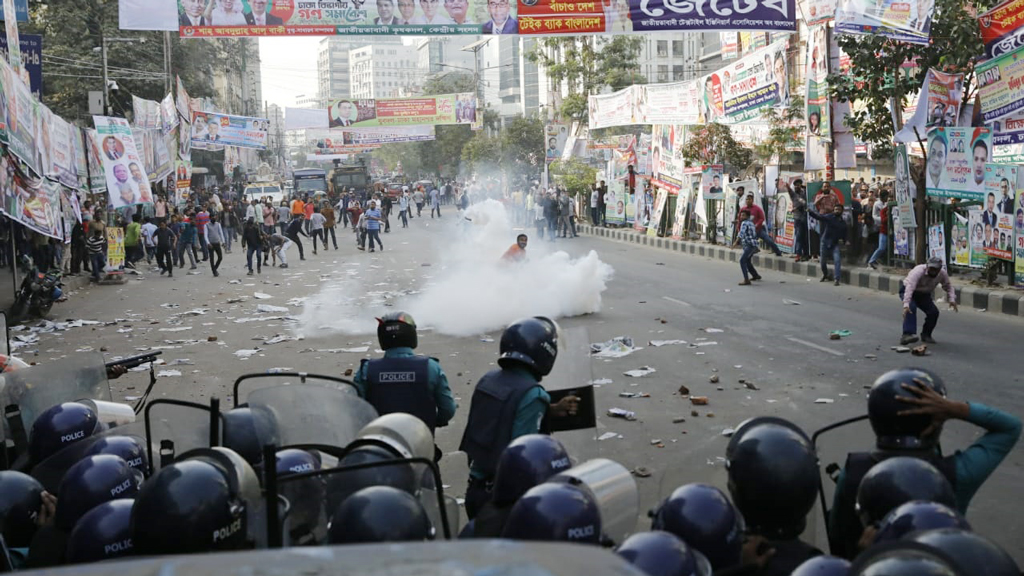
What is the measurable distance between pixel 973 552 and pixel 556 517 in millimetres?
969

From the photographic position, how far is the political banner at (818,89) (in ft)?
61.4

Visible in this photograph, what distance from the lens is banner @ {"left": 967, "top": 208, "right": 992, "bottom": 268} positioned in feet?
49.7

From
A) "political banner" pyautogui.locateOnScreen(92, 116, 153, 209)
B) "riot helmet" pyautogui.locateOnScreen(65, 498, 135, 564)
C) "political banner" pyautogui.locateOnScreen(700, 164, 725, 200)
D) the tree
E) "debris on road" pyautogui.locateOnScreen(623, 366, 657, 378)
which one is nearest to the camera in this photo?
"riot helmet" pyautogui.locateOnScreen(65, 498, 135, 564)

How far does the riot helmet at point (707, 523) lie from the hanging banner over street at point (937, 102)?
15.1m

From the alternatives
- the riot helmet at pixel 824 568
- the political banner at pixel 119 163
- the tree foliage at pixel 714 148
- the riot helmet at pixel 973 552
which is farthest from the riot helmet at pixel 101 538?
the tree foliage at pixel 714 148

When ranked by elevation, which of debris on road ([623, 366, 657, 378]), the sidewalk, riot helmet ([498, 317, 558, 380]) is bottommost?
debris on road ([623, 366, 657, 378])

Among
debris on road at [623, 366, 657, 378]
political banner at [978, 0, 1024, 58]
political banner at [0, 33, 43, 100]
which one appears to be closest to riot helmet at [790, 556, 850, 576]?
debris on road at [623, 366, 657, 378]

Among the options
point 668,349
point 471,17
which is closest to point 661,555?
point 668,349

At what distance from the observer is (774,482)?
3010mm

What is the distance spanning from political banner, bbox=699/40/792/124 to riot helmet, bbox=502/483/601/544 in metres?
→ 19.3

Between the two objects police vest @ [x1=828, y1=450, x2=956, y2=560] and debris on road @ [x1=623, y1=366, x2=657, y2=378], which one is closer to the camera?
police vest @ [x1=828, y1=450, x2=956, y2=560]

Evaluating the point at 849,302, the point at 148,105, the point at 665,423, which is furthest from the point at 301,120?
the point at 665,423

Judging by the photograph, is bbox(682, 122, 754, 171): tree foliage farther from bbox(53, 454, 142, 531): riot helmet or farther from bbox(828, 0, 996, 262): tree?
bbox(53, 454, 142, 531): riot helmet

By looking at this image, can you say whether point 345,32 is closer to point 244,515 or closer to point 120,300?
point 120,300
